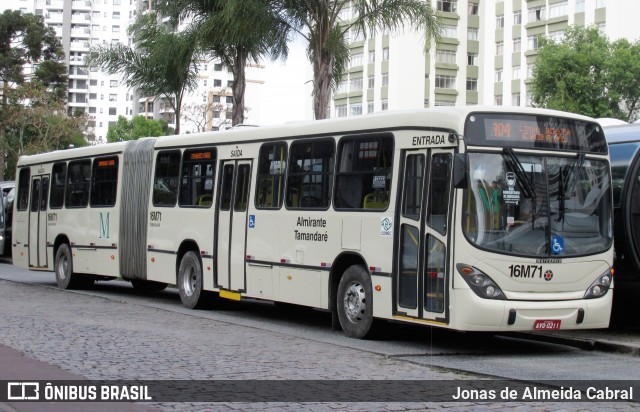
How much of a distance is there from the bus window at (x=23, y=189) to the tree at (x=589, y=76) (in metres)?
41.7

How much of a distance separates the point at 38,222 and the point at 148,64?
7.74m

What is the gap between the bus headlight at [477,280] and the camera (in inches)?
485

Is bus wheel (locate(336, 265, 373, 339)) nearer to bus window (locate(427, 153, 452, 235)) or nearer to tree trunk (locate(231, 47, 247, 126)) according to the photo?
bus window (locate(427, 153, 452, 235))

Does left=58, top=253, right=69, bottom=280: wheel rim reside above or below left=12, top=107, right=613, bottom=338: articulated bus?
below

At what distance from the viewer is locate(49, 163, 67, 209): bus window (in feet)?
79.1

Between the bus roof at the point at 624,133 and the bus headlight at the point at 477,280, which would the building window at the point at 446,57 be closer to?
the bus roof at the point at 624,133

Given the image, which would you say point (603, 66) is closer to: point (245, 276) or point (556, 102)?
point (556, 102)

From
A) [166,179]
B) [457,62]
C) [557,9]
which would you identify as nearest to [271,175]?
[166,179]

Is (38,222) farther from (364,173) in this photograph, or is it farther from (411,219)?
(411,219)

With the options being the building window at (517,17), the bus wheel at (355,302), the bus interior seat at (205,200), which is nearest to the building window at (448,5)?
the building window at (517,17)

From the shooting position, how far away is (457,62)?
293 ft

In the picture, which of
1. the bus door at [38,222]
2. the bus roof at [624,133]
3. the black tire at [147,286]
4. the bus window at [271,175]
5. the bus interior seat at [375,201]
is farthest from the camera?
the bus door at [38,222]

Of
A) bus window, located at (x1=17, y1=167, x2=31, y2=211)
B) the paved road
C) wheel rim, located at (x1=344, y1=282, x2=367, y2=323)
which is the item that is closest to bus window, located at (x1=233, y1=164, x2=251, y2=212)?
the paved road

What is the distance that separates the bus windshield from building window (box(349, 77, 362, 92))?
262ft
